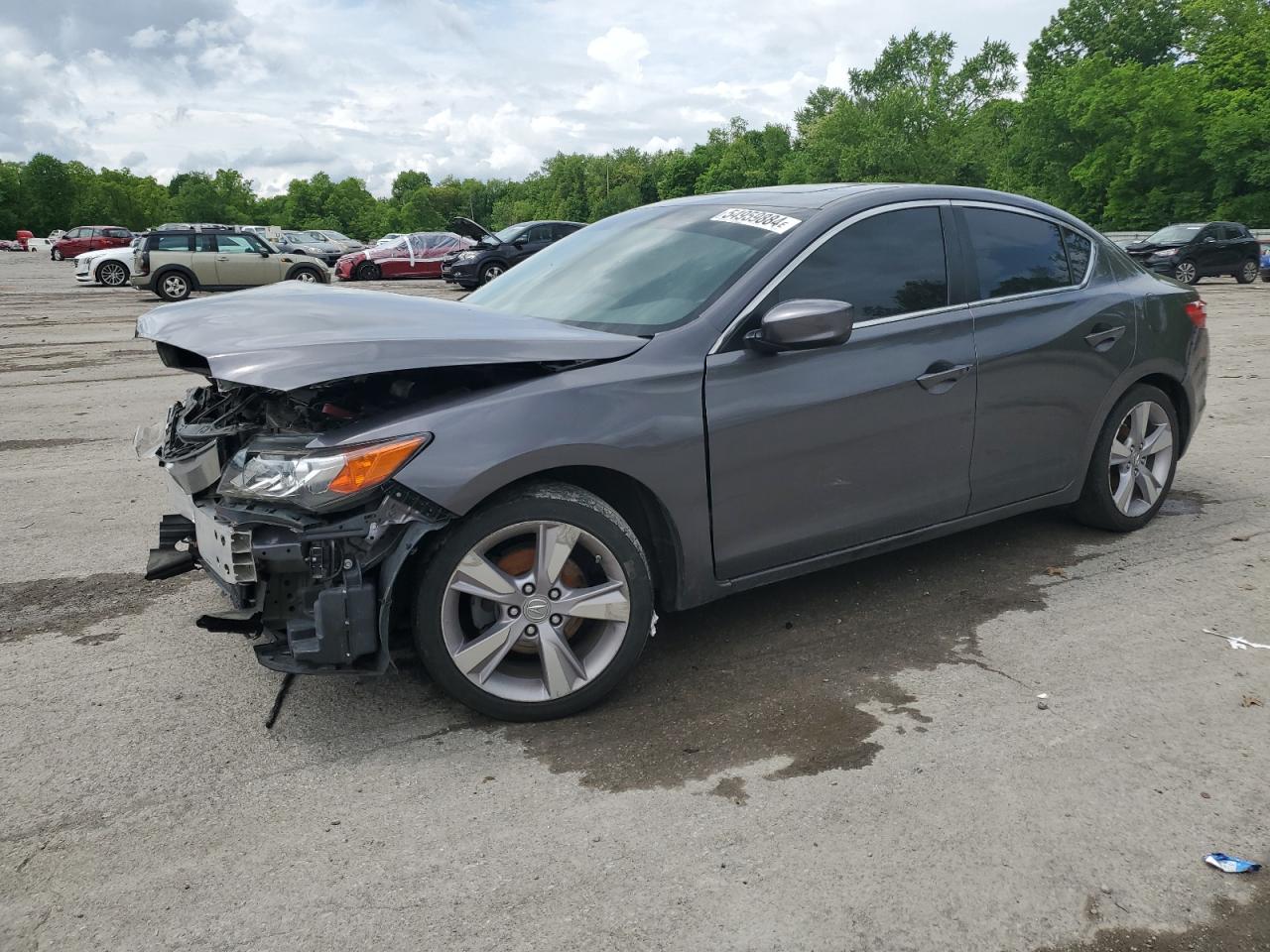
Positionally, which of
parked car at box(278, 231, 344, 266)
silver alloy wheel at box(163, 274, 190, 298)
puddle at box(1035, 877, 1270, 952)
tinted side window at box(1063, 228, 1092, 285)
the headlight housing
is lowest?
puddle at box(1035, 877, 1270, 952)

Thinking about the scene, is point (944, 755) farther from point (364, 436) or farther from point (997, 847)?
point (364, 436)

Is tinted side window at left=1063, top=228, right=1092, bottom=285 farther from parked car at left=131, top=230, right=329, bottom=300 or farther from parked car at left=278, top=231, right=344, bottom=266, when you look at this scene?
parked car at left=278, top=231, right=344, bottom=266

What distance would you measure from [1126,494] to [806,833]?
3.09m

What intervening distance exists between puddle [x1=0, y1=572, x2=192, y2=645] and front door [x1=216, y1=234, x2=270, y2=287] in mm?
20850

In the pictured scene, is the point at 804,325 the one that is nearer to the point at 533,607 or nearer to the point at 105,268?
the point at 533,607

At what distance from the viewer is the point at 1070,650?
3.88 metres

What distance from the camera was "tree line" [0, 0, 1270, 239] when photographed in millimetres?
49406

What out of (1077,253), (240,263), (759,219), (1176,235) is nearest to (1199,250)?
(1176,235)

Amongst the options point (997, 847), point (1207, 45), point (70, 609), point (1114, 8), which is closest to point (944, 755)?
point (997, 847)

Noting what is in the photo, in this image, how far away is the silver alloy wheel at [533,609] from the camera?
3229 millimetres

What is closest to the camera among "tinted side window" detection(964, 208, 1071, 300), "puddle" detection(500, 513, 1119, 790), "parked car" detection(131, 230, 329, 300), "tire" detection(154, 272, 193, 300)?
"puddle" detection(500, 513, 1119, 790)

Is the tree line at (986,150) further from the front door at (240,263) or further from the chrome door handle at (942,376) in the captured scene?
the chrome door handle at (942,376)

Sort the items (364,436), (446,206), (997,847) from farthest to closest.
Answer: (446,206), (364,436), (997,847)

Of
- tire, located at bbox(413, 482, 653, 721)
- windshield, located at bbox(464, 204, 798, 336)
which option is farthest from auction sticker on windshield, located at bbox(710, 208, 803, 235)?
tire, located at bbox(413, 482, 653, 721)
